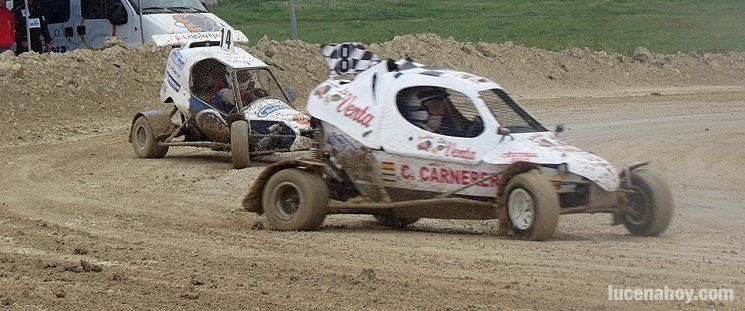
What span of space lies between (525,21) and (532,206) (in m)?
28.3

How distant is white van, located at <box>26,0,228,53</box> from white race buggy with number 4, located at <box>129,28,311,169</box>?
6.30 metres

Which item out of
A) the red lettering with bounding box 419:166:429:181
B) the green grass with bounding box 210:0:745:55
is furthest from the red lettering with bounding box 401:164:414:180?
the green grass with bounding box 210:0:745:55

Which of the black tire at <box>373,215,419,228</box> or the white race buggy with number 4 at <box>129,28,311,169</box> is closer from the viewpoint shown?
the black tire at <box>373,215,419,228</box>

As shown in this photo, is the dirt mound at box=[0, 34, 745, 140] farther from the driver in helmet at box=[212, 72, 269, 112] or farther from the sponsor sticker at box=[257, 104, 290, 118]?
the sponsor sticker at box=[257, 104, 290, 118]

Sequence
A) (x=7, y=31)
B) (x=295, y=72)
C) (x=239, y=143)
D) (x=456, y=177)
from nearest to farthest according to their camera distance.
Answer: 1. (x=456, y=177)
2. (x=239, y=143)
3. (x=7, y=31)
4. (x=295, y=72)

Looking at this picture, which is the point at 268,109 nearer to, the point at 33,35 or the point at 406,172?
the point at 406,172

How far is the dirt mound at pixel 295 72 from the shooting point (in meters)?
22.6

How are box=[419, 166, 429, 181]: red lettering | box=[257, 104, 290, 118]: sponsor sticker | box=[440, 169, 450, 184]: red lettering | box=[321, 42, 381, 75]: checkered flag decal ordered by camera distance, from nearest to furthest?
1. box=[440, 169, 450, 184]: red lettering
2. box=[419, 166, 429, 181]: red lettering
3. box=[321, 42, 381, 75]: checkered flag decal
4. box=[257, 104, 290, 118]: sponsor sticker

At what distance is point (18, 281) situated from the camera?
29.9 feet

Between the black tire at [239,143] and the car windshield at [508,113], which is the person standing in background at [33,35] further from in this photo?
the car windshield at [508,113]

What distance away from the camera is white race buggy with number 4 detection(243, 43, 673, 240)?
1057 cm

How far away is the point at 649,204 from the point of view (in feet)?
35.3

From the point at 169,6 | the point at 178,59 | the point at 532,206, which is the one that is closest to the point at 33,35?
the point at 169,6

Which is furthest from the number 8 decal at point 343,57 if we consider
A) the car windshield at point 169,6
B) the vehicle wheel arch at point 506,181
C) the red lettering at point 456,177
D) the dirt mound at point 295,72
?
the car windshield at point 169,6
